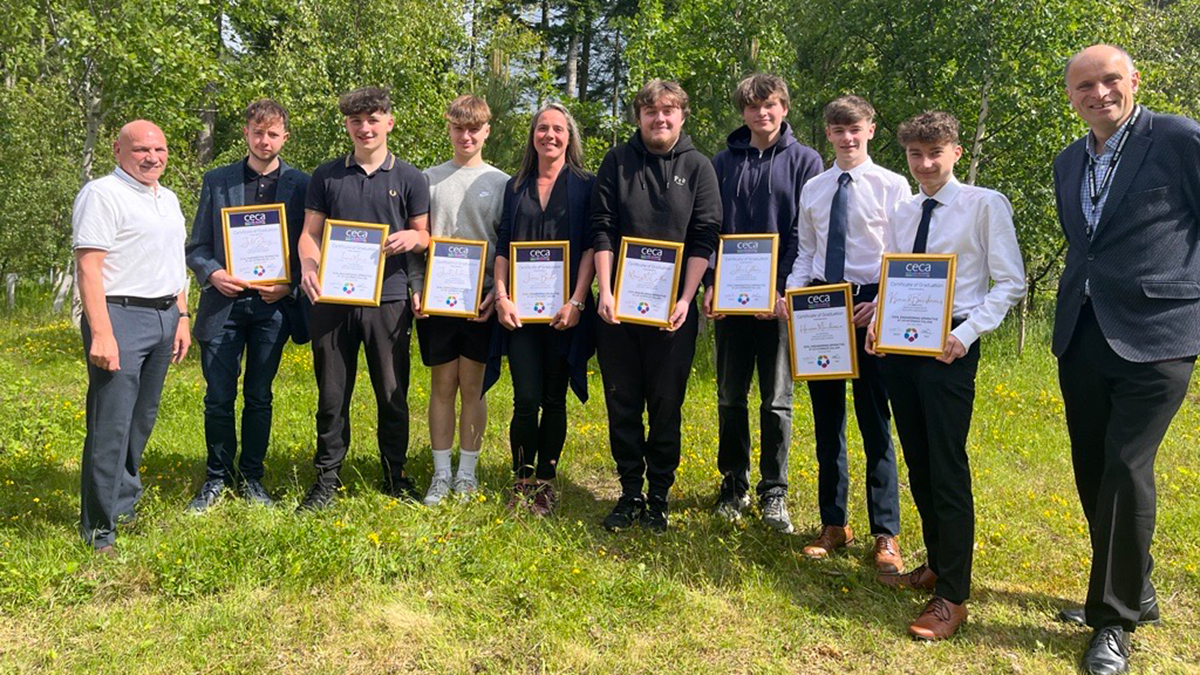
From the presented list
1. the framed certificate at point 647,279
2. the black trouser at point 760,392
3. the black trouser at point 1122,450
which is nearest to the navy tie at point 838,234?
the black trouser at point 760,392

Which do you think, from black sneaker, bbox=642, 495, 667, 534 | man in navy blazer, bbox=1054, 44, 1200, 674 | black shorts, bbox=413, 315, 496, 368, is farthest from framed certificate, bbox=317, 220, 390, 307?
man in navy blazer, bbox=1054, 44, 1200, 674

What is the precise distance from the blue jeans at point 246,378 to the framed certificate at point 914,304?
11.5 ft

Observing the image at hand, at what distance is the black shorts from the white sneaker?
759 mm

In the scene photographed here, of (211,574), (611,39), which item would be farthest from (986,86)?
(611,39)

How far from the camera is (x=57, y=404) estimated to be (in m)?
8.12

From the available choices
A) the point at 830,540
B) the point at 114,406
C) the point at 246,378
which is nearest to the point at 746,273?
the point at 830,540

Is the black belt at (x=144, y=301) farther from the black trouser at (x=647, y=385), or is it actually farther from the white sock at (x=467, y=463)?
the black trouser at (x=647, y=385)

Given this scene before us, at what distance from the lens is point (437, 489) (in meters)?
5.39

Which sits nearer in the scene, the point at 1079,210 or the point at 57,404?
the point at 1079,210

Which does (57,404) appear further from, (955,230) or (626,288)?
(955,230)

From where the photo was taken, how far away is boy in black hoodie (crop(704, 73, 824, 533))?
15.8ft

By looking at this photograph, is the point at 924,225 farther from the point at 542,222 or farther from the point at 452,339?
the point at 452,339

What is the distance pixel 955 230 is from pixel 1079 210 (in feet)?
1.77

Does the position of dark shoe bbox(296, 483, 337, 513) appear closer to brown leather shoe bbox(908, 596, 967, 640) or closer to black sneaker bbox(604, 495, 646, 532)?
black sneaker bbox(604, 495, 646, 532)
